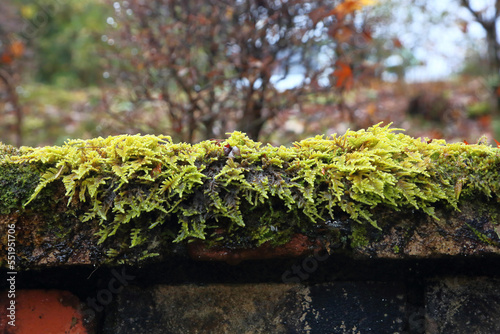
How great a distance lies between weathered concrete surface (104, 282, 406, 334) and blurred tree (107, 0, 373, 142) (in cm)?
170

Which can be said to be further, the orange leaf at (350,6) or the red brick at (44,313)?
the orange leaf at (350,6)

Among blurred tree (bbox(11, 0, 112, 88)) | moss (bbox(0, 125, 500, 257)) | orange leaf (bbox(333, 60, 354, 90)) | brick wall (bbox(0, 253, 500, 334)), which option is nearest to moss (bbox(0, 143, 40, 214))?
moss (bbox(0, 125, 500, 257))

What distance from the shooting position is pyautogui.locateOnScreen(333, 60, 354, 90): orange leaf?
2.63 meters

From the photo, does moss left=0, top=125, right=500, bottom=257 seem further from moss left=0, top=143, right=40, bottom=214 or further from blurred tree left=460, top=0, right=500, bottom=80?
blurred tree left=460, top=0, right=500, bottom=80

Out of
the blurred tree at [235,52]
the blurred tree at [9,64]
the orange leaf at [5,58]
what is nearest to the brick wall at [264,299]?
the blurred tree at [235,52]

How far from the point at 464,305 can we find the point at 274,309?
2.34 ft

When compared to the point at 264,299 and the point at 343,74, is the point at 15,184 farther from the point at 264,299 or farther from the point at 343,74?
the point at 343,74

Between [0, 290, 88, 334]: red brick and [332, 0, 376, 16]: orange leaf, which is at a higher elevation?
[332, 0, 376, 16]: orange leaf

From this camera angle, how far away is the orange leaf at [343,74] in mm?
2630

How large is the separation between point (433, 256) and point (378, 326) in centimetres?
36

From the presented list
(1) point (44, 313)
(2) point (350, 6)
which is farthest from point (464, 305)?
(2) point (350, 6)

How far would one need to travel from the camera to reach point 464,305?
1303 mm

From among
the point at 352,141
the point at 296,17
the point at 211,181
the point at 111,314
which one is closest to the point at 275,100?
the point at 296,17

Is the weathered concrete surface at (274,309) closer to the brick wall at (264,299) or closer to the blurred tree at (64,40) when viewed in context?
the brick wall at (264,299)
